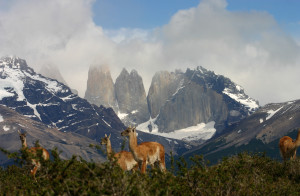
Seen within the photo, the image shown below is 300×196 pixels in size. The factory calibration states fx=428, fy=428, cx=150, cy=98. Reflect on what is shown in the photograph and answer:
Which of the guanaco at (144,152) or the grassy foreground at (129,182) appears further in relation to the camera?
the guanaco at (144,152)

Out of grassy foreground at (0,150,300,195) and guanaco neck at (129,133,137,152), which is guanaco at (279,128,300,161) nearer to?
grassy foreground at (0,150,300,195)

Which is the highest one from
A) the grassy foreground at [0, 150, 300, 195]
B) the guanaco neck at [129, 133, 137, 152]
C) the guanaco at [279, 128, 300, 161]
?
the guanaco neck at [129, 133, 137, 152]

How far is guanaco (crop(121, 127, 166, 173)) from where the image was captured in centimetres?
3331

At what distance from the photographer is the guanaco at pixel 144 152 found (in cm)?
3331

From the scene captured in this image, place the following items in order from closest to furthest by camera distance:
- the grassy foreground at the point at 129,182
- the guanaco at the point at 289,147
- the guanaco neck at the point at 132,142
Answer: the grassy foreground at the point at 129,182 → the guanaco neck at the point at 132,142 → the guanaco at the point at 289,147

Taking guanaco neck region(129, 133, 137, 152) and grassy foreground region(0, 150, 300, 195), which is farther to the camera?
guanaco neck region(129, 133, 137, 152)

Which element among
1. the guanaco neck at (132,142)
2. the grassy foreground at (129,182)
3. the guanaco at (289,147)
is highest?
the guanaco neck at (132,142)

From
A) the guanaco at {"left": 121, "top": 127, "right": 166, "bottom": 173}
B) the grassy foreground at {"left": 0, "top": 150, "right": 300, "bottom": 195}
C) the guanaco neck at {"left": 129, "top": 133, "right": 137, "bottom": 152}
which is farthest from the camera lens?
the guanaco at {"left": 121, "top": 127, "right": 166, "bottom": 173}

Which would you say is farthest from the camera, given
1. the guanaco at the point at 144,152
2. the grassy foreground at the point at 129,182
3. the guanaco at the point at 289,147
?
the guanaco at the point at 289,147

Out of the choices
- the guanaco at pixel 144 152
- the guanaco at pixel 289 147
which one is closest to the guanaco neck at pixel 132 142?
the guanaco at pixel 144 152

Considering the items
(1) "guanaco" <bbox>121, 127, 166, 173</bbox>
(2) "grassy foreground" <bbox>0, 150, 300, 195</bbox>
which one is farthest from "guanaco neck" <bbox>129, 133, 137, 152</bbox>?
(2) "grassy foreground" <bbox>0, 150, 300, 195</bbox>

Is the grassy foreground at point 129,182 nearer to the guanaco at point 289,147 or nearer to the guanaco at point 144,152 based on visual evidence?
the guanaco at point 144,152

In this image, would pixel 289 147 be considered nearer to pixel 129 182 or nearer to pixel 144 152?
pixel 144 152

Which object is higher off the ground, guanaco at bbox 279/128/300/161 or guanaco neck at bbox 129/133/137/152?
guanaco neck at bbox 129/133/137/152
